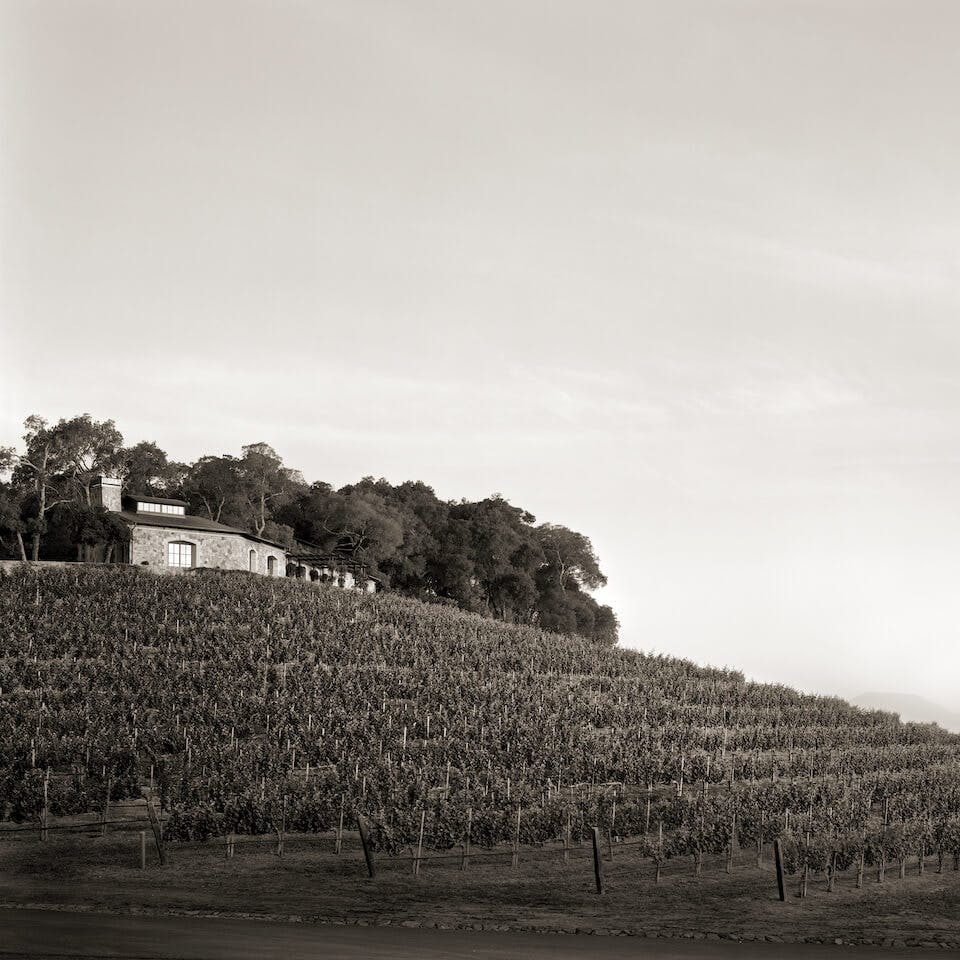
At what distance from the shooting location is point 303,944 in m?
16.1

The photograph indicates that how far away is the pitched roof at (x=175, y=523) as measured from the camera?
5625cm

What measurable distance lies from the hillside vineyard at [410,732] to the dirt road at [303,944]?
5656 millimetres

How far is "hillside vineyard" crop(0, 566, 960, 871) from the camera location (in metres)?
25.4

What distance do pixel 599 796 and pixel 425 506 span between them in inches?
2004

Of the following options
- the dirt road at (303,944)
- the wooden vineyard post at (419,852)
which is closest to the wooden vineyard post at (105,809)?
the wooden vineyard post at (419,852)

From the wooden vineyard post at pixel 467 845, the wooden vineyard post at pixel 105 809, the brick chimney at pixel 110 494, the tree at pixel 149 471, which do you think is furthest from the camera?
the tree at pixel 149 471

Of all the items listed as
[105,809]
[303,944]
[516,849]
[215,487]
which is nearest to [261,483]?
[215,487]

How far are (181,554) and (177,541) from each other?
66cm

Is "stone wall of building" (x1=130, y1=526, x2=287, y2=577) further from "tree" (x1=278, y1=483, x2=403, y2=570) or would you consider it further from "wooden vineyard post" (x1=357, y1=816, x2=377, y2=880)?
"wooden vineyard post" (x1=357, y1=816, x2=377, y2=880)

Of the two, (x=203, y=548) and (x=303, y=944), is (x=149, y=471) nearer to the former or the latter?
(x=203, y=548)

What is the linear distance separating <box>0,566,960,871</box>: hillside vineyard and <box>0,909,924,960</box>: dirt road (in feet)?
18.6

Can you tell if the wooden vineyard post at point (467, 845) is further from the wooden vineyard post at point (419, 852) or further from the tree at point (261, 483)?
the tree at point (261, 483)

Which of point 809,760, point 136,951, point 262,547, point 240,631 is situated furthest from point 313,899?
point 262,547

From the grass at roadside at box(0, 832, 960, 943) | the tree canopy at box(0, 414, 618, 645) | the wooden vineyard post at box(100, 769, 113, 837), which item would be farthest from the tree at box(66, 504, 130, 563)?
the grass at roadside at box(0, 832, 960, 943)
